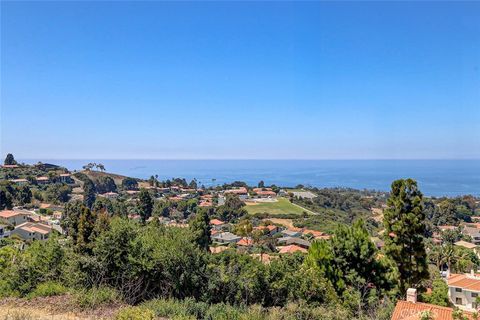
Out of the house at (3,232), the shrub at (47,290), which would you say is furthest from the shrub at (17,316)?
the house at (3,232)

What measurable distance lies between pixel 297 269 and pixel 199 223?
16.4m

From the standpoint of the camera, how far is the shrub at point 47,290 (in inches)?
254

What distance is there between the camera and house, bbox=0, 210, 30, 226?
37.5 metres

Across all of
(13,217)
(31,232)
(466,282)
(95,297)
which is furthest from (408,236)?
(13,217)

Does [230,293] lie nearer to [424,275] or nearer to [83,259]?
[83,259]

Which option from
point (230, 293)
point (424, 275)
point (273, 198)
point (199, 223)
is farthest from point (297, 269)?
point (273, 198)

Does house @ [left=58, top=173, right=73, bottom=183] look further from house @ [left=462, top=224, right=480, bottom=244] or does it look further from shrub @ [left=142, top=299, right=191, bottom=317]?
house @ [left=462, top=224, right=480, bottom=244]

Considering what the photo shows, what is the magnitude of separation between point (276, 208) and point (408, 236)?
50.6 m

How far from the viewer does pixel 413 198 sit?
496 inches

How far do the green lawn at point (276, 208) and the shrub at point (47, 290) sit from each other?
5171 cm

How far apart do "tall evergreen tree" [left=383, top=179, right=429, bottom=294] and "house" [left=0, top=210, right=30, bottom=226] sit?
3940cm

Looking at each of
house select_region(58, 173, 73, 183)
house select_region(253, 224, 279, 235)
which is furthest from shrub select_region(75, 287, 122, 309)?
house select_region(58, 173, 73, 183)

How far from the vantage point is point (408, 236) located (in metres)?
12.6

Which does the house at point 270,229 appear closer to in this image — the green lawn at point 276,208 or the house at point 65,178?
the green lawn at point 276,208
